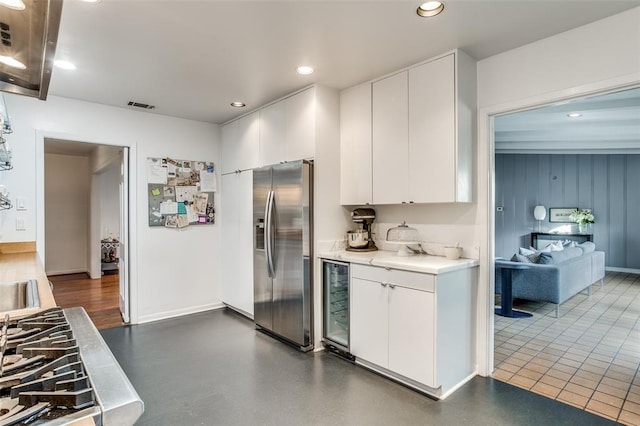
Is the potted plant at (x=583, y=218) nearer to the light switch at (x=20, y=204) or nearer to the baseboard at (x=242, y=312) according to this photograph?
the baseboard at (x=242, y=312)

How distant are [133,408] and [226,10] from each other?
6.87 feet

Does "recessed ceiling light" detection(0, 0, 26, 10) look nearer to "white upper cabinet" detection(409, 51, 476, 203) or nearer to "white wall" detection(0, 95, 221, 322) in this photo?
"white upper cabinet" detection(409, 51, 476, 203)

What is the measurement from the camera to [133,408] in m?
0.74

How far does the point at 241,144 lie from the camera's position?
169 inches

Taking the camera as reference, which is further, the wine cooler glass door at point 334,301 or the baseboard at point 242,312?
the baseboard at point 242,312

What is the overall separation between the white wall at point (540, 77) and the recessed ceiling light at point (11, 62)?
2810 millimetres

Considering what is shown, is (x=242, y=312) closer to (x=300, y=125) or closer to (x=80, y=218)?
(x=300, y=125)

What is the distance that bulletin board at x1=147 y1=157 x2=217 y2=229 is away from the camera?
418 cm

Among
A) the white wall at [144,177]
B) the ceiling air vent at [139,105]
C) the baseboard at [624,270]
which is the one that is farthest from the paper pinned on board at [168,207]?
the baseboard at [624,270]

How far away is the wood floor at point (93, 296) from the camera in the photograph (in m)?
4.33

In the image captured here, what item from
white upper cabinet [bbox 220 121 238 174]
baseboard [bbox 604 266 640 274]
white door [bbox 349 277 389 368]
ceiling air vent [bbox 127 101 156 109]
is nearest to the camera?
white door [bbox 349 277 389 368]

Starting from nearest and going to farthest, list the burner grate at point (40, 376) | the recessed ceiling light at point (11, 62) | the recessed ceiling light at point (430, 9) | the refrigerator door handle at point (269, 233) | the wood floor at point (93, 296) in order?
the burner grate at point (40, 376)
the recessed ceiling light at point (11, 62)
the recessed ceiling light at point (430, 9)
the refrigerator door handle at point (269, 233)
the wood floor at point (93, 296)

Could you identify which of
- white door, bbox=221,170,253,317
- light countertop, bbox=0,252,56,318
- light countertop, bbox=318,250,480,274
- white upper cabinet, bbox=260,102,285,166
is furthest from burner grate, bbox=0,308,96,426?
white door, bbox=221,170,253,317

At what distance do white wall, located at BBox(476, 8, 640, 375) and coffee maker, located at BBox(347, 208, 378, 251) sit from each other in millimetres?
1012
